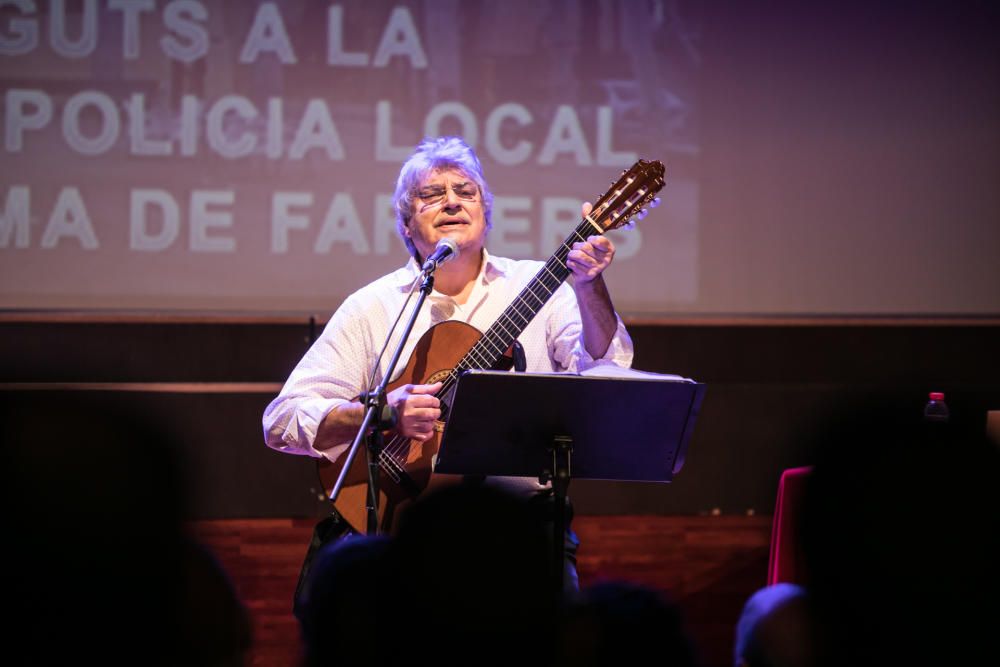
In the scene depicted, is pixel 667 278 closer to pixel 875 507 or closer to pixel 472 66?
pixel 472 66

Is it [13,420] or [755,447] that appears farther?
[755,447]

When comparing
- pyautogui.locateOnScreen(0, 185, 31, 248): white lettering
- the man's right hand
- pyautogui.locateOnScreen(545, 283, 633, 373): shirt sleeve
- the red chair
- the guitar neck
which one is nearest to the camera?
the man's right hand

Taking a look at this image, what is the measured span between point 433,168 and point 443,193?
0.26 ft

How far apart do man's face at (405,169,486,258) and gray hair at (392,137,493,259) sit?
0.02 metres

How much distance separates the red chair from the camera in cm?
239

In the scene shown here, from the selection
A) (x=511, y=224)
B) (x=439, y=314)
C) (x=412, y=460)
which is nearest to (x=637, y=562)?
(x=511, y=224)

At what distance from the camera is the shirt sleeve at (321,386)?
252 cm

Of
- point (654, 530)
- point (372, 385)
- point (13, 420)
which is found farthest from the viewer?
point (654, 530)

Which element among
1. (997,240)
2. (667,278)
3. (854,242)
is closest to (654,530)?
(667,278)

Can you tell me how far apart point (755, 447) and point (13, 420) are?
4363 millimetres

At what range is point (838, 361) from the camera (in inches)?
196

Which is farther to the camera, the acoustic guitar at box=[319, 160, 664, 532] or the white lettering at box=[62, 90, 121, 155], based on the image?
the white lettering at box=[62, 90, 121, 155]

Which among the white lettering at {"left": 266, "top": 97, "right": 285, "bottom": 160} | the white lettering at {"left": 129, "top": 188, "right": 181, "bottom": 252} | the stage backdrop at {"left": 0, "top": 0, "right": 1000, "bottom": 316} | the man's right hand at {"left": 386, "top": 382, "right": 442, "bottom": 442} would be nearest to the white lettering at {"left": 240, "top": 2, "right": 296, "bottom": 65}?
the stage backdrop at {"left": 0, "top": 0, "right": 1000, "bottom": 316}

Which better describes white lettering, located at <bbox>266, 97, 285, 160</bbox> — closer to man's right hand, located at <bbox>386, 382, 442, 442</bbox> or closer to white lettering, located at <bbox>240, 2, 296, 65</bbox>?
white lettering, located at <bbox>240, 2, 296, 65</bbox>
